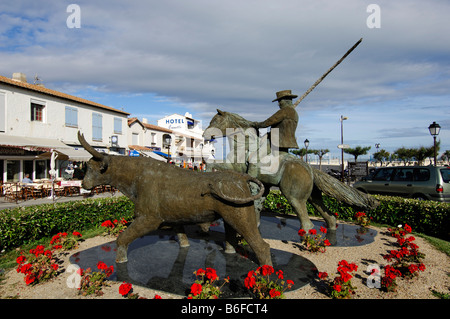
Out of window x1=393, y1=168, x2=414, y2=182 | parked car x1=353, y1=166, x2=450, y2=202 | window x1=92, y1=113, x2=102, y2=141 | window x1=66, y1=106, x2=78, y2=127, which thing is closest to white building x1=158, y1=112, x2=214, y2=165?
window x1=92, y1=113, x2=102, y2=141

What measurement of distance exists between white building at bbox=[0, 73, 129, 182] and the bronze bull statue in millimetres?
15095

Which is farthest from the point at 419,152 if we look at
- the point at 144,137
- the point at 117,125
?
the point at 117,125

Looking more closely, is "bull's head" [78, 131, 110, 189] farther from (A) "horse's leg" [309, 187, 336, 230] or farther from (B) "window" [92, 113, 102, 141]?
(B) "window" [92, 113, 102, 141]

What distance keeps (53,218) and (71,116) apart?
18136 mm

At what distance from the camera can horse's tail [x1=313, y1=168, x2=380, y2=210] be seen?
5.98 meters

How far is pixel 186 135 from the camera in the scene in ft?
152

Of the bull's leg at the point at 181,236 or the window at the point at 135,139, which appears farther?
the window at the point at 135,139

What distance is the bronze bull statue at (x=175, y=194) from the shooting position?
12.9ft

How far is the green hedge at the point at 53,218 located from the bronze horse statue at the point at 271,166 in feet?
14.4

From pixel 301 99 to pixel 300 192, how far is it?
7.55 feet

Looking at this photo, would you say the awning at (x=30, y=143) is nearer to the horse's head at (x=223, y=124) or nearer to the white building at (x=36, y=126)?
the white building at (x=36, y=126)

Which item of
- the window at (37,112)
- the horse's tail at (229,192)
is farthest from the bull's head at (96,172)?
the window at (37,112)
